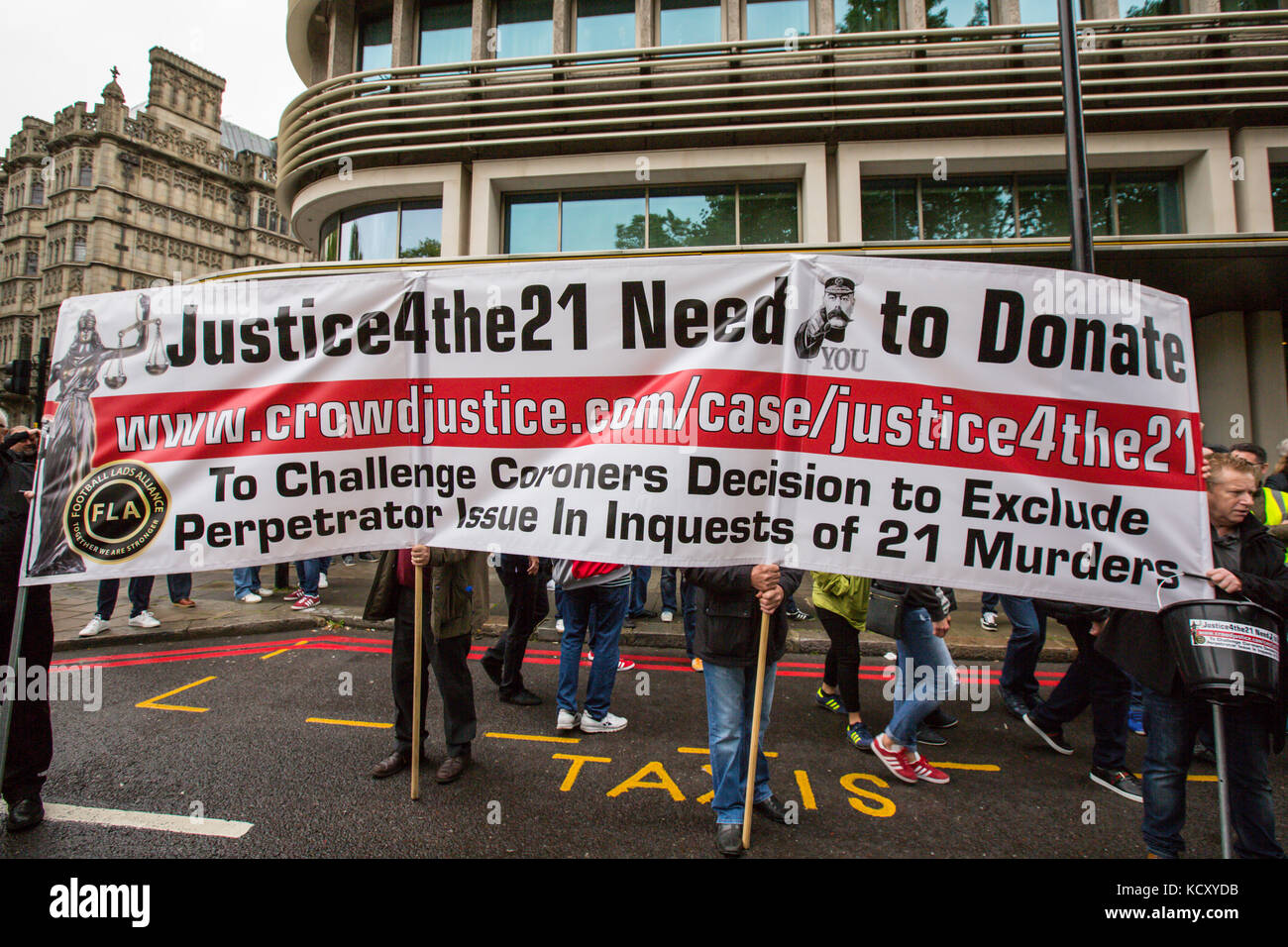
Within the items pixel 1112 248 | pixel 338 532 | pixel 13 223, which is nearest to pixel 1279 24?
pixel 1112 248

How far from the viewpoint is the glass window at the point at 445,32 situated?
14.0 metres

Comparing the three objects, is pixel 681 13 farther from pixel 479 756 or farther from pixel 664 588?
pixel 479 756

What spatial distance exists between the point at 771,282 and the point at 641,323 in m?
0.63

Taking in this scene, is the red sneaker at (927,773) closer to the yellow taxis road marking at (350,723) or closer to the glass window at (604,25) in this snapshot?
the yellow taxis road marking at (350,723)

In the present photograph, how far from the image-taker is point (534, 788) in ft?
11.5

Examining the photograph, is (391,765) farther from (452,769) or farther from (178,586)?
(178,586)

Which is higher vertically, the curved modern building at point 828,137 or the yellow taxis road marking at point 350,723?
the curved modern building at point 828,137

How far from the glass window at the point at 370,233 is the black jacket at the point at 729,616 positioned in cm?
1338

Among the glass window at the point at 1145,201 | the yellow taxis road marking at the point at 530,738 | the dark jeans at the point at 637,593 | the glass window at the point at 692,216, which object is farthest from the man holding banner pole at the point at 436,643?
the glass window at the point at 1145,201

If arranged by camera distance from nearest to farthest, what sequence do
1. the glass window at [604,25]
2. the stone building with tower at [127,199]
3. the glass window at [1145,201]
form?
the glass window at [1145,201] → the glass window at [604,25] → the stone building with tower at [127,199]

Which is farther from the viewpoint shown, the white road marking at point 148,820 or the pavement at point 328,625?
the pavement at point 328,625

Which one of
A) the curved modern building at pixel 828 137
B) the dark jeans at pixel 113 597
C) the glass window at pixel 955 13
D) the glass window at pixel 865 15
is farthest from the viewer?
the glass window at pixel 865 15

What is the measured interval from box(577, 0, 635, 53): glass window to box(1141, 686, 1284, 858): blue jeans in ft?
48.9

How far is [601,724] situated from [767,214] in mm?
11384
